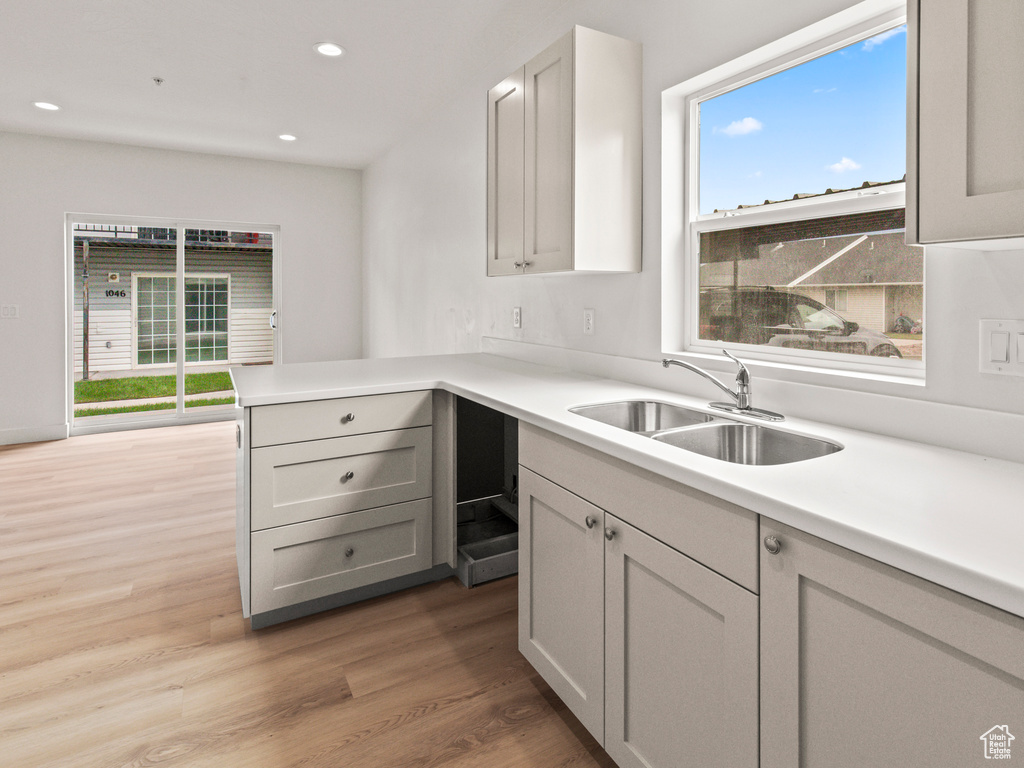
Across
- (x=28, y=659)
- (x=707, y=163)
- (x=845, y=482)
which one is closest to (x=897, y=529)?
(x=845, y=482)

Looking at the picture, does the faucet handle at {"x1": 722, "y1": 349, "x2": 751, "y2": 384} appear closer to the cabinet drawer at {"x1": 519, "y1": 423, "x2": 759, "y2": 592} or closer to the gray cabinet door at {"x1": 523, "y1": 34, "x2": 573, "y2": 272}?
the cabinet drawer at {"x1": 519, "y1": 423, "x2": 759, "y2": 592}

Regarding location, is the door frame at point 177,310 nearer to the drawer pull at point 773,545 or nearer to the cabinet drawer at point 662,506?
the cabinet drawer at point 662,506

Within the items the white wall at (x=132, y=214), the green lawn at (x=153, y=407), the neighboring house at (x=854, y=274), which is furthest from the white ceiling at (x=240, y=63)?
the green lawn at (x=153, y=407)

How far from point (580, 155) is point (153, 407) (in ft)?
16.5

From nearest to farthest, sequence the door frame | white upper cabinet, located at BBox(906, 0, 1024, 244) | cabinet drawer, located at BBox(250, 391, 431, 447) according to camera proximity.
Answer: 1. white upper cabinet, located at BBox(906, 0, 1024, 244)
2. cabinet drawer, located at BBox(250, 391, 431, 447)
3. the door frame

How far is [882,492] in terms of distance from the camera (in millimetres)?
981

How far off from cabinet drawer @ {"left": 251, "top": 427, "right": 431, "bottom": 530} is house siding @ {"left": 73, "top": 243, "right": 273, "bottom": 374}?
4069 millimetres

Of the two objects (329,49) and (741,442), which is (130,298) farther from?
(741,442)

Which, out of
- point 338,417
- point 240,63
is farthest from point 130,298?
point 338,417

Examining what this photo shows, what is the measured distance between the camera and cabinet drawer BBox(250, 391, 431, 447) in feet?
6.54

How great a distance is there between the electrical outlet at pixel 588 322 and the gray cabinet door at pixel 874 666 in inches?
63.4

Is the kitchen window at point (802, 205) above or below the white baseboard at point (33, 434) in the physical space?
above

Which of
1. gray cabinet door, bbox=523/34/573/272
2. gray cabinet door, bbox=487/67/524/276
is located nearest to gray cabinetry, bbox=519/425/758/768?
gray cabinet door, bbox=523/34/573/272

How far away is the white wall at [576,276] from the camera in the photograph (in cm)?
130
